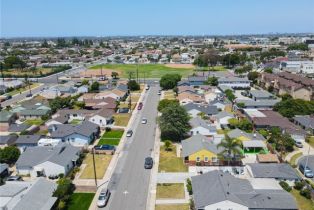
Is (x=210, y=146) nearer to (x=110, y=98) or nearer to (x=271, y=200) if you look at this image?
(x=271, y=200)

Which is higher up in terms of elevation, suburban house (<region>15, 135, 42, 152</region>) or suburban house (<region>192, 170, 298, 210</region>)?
suburban house (<region>192, 170, 298, 210</region>)

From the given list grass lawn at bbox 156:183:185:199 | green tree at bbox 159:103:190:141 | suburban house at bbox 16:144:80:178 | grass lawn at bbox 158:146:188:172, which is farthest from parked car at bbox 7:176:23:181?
green tree at bbox 159:103:190:141

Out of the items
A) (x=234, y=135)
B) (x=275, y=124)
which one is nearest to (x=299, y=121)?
(x=275, y=124)

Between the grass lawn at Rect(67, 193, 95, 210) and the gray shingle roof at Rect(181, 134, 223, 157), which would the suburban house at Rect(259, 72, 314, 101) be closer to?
the gray shingle roof at Rect(181, 134, 223, 157)

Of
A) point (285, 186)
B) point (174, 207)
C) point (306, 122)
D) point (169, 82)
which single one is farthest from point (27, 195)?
point (169, 82)

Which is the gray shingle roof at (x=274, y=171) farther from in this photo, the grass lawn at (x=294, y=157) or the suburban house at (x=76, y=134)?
the suburban house at (x=76, y=134)

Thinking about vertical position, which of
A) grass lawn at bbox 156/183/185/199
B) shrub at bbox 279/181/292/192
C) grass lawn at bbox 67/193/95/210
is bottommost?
grass lawn at bbox 67/193/95/210
